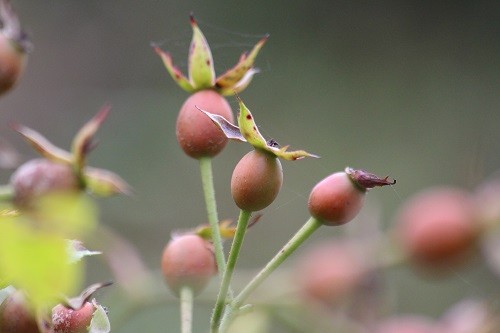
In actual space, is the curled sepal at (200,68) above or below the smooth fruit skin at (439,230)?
above

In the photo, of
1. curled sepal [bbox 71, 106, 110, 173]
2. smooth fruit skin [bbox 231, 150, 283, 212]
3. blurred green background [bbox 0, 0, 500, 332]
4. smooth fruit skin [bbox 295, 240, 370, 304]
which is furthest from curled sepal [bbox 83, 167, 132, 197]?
blurred green background [bbox 0, 0, 500, 332]

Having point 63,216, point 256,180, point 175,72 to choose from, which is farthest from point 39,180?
point 63,216

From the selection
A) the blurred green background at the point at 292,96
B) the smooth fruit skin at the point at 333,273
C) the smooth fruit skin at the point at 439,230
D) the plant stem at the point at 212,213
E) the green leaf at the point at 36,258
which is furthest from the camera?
the blurred green background at the point at 292,96

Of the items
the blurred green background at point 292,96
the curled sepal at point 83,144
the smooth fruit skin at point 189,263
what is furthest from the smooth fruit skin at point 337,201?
the blurred green background at point 292,96

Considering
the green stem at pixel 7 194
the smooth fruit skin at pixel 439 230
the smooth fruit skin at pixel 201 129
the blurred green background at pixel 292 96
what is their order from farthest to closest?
the blurred green background at pixel 292 96 < the smooth fruit skin at pixel 439 230 < the green stem at pixel 7 194 < the smooth fruit skin at pixel 201 129

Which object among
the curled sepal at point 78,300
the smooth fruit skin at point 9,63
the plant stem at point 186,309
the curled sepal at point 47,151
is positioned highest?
the curled sepal at point 78,300

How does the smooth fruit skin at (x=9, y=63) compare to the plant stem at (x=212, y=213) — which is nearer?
the plant stem at (x=212, y=213)

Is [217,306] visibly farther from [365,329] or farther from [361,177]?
[365,329]

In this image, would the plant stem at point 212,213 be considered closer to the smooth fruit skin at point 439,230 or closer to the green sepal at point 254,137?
the green sepal at point 254,137
